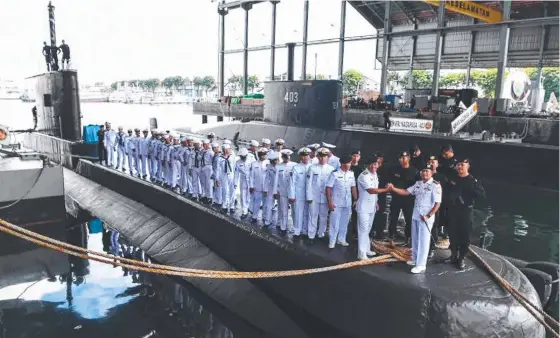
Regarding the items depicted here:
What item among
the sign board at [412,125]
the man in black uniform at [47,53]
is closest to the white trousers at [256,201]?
the man in black uniform at [47,53]

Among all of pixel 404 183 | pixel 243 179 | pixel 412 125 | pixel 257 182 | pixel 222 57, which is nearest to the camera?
pixel 404 183

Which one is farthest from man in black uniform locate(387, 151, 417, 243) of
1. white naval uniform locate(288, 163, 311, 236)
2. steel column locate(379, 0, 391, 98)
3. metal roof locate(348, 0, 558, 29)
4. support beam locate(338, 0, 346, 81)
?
support beam locate(338, 0, 346, 81)

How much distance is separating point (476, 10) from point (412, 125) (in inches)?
395

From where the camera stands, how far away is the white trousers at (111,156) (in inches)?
510

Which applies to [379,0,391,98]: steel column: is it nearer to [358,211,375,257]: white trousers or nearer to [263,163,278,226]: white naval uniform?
[263,163,278,226]: white naval uniform

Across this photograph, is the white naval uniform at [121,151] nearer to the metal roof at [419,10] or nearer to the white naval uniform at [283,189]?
Result: the white naval uniform at [283,189]

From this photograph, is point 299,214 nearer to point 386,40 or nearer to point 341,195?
point 341,195

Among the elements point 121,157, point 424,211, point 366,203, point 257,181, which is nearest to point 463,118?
point 121,157

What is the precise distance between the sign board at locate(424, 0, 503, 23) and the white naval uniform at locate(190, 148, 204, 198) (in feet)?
60.3

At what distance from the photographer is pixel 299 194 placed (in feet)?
20.9

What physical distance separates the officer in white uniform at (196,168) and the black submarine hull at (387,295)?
2076 mm

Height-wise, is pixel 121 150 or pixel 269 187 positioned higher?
pixel 269 187

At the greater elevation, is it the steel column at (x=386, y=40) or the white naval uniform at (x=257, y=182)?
the steel column at (x=386, y=40)

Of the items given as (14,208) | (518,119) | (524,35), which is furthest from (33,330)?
(524,35)
